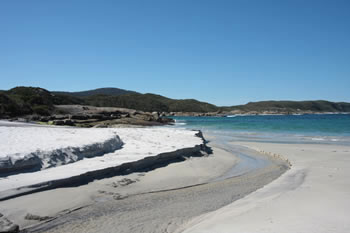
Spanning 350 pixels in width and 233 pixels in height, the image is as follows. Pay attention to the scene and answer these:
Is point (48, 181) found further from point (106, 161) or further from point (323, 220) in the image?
point (323, 220)

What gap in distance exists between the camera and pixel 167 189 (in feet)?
24.1

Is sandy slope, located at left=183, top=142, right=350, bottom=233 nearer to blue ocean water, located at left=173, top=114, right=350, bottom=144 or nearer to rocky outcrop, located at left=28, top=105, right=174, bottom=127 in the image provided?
blue ocean water, located at left=173, top=114, right=350, bottom=144

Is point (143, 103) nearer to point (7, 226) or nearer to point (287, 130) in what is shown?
point (287, 130)

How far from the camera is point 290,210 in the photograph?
17.5 feet

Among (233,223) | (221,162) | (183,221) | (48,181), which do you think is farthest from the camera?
(221,162)

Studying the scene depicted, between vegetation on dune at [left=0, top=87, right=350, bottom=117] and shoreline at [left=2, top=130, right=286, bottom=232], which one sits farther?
vegetation on dune at [left=0, top=87, right=350, bottom=117]

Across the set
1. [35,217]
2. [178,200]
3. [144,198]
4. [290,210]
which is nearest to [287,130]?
[178,200]

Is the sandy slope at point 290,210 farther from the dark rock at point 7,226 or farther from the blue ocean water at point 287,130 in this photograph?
the blue ocean water at point 287,130

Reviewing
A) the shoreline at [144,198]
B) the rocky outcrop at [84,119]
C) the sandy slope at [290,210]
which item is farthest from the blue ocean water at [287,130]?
the shoreline at [144,198]

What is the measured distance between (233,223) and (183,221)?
936 mm

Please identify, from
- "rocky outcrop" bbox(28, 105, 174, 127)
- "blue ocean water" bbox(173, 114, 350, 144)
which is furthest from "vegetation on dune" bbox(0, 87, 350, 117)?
"blue ocean water" bbox(173, 114, 350, 144)

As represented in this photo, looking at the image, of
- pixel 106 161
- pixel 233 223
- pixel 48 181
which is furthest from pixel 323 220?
pixel 106 161

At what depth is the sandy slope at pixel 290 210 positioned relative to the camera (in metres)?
4.41

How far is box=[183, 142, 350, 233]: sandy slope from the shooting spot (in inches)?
173
